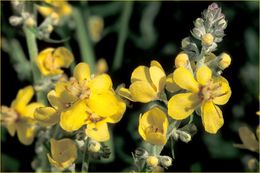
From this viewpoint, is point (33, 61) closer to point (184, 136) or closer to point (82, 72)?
point (82, 72)

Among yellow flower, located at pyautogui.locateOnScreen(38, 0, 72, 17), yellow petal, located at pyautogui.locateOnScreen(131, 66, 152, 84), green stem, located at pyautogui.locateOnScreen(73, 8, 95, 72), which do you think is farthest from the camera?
green stem, located at pyautogui.locateOnScreen(73, 8, 95, 72)

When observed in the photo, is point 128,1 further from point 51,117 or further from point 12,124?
point 51,117

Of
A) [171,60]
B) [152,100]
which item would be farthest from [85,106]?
[171,60]

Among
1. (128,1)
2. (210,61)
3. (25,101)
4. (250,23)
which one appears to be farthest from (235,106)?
(210,61)

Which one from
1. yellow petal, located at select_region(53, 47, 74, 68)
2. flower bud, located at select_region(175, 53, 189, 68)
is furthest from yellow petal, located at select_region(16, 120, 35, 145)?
flower bud, located at select_region(175, 53, 189, 68)

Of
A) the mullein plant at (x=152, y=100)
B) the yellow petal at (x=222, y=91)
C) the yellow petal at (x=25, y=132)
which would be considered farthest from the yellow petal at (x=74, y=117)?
the yellow petal at (x=25, y=132)

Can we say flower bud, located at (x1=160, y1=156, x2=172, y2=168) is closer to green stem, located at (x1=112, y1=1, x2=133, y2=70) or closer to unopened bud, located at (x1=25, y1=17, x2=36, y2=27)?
unopened bud, located at (x1=25, y1=17, x2=36, y2=27)
